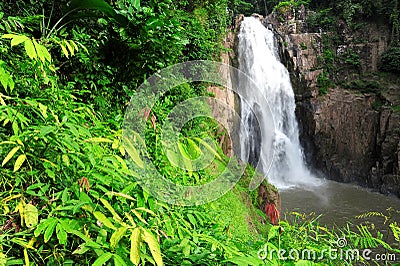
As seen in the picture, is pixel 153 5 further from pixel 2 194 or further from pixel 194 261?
pixel 194 261

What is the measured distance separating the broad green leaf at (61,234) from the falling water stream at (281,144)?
9305 millimetres

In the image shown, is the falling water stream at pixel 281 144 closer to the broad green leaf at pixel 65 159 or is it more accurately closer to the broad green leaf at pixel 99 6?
the broad green leaf at pixel 99 6

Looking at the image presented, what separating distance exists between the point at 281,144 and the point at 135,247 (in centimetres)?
1339

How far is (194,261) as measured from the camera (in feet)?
3.72

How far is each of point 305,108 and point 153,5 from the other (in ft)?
42.8

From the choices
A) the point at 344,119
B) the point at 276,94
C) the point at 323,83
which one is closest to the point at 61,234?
the point at 276,94

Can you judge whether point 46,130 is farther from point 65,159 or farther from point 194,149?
point 194,149

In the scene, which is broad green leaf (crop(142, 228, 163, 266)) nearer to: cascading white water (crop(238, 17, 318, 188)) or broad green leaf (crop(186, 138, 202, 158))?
broad green leaf (crop(186, 138, 202, 158))

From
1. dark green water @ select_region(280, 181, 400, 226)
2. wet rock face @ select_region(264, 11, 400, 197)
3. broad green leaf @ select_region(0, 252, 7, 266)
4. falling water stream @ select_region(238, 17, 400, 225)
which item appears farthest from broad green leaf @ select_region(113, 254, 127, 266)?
wet rock face @ select_region(264, 11, 400, 197)

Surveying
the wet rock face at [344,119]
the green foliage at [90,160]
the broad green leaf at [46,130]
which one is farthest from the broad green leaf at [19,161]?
the wet rock face at [344,119]

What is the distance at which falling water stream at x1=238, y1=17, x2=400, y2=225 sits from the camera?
35.3 ft

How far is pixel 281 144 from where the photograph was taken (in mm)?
13695

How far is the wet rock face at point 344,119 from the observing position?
13.1 meters

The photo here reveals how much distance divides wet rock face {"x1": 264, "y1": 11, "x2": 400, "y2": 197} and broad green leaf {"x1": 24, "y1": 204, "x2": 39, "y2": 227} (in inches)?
559
